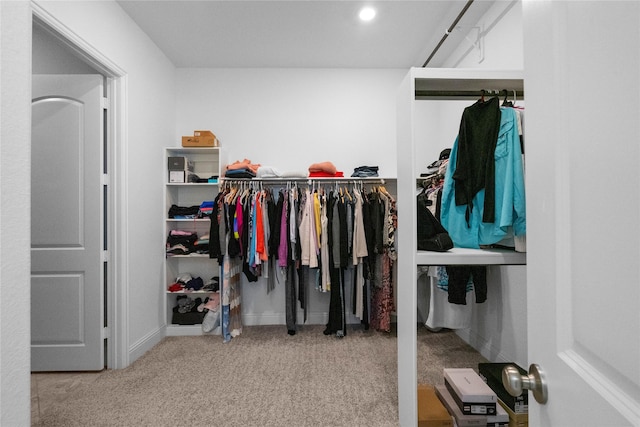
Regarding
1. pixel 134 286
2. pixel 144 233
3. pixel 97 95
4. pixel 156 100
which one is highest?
pixel 156 100

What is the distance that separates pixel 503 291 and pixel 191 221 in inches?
117

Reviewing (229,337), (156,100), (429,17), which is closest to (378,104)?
(429,17)

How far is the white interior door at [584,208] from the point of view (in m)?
0.38

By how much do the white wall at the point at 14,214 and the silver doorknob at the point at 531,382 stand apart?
1397 mm

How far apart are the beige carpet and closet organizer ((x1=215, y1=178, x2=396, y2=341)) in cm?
31

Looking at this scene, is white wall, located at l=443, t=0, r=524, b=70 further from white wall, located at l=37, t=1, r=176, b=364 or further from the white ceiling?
white wall, located at l=37, t=1, r=176, b=364

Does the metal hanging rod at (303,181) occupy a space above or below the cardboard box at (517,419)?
above

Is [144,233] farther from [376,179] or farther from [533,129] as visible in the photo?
[533,129]

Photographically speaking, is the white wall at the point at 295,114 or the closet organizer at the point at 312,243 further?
the white wall at the point at 295,114

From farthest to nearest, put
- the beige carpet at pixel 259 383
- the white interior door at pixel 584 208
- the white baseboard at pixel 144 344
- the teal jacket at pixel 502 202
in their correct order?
the white baseboard at pixel 144 344 → the beige carpet at pixel 259 383 → the teal jacket at pixel 502 202 → the white interior door at pixel 584 208

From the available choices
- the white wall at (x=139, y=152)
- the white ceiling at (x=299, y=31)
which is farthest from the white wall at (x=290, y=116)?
the white wall at (x=139, y=152)

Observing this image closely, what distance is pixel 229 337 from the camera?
9.73ft

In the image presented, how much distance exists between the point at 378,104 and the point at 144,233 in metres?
2.81

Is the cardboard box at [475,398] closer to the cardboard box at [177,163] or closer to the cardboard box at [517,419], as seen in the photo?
the cardboard box at [517,419]
